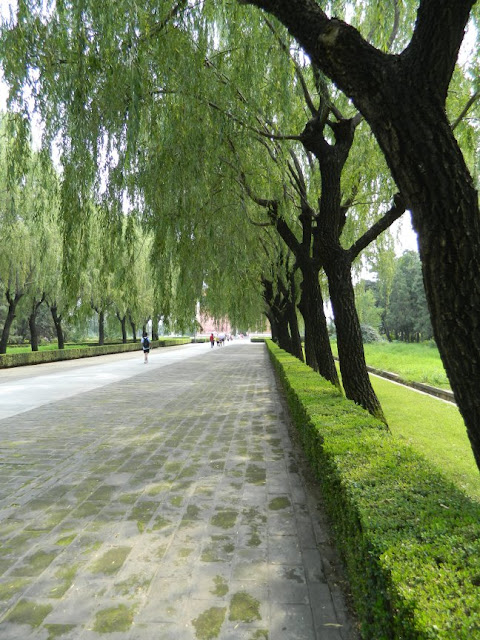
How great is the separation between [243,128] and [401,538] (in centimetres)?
507

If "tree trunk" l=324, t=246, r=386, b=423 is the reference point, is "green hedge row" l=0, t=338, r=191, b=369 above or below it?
below

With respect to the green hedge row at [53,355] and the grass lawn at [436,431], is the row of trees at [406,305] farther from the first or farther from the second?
the grass lawn at [436,431]

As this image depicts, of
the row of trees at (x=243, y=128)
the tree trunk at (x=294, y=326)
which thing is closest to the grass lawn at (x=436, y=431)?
the row of trees at (x=243, y=128)

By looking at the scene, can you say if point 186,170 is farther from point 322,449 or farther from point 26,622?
point 26,622

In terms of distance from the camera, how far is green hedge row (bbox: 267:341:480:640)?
1.50 m

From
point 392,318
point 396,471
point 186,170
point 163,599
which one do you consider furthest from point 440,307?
point 392,318

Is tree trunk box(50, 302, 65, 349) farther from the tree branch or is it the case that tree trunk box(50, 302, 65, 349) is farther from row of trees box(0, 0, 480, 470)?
the tree branch

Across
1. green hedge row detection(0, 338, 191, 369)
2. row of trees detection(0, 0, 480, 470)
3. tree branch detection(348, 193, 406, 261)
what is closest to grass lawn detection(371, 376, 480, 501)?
row of trees detection(0, 0, 480, 470)

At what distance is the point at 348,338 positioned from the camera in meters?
6.30

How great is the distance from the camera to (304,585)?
2652 millimetres

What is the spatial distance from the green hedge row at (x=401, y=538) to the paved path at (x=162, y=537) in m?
0.42

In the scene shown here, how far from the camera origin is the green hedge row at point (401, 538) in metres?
1.50

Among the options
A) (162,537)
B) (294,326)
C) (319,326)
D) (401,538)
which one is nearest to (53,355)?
(294,326)

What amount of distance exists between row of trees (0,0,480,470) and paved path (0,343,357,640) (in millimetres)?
1491
